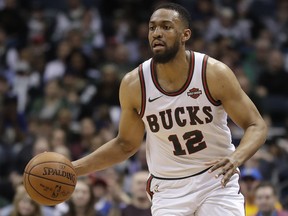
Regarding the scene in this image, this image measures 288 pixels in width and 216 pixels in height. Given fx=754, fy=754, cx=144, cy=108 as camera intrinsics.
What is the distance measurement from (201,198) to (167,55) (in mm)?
1184

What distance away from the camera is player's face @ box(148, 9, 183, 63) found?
20.0ft

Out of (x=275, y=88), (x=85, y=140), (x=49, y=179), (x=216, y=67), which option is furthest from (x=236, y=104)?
(x=275, y=88)

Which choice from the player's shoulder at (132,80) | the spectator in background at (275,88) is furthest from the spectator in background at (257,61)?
the player's shoulder at (132,80)

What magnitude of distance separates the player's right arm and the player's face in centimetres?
38

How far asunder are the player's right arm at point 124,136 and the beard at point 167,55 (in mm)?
324

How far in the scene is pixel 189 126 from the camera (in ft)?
20.1

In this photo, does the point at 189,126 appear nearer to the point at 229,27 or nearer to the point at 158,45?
the point at 158,45

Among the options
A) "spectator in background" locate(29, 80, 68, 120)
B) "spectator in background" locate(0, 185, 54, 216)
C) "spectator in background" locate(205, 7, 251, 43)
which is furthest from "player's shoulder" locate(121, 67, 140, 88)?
"spectator in background" locate(205, 7, 251, 43)

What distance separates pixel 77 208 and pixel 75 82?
15.0ft

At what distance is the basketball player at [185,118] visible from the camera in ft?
19.7

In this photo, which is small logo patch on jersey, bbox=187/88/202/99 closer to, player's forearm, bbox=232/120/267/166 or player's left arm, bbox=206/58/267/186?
player's left arm, bbox=206/58/267/186

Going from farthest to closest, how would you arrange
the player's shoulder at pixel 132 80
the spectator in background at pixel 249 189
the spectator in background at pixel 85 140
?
the spectator in background at pixel 85 140
the spectator in background at pixel 249 189
the player's shoulder at pixel 132 80

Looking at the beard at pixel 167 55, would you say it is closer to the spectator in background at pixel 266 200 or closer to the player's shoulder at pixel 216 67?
the player's shoulder at pixel 216 67

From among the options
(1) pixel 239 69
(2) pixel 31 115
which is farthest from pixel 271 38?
(2) pixel 31 115
